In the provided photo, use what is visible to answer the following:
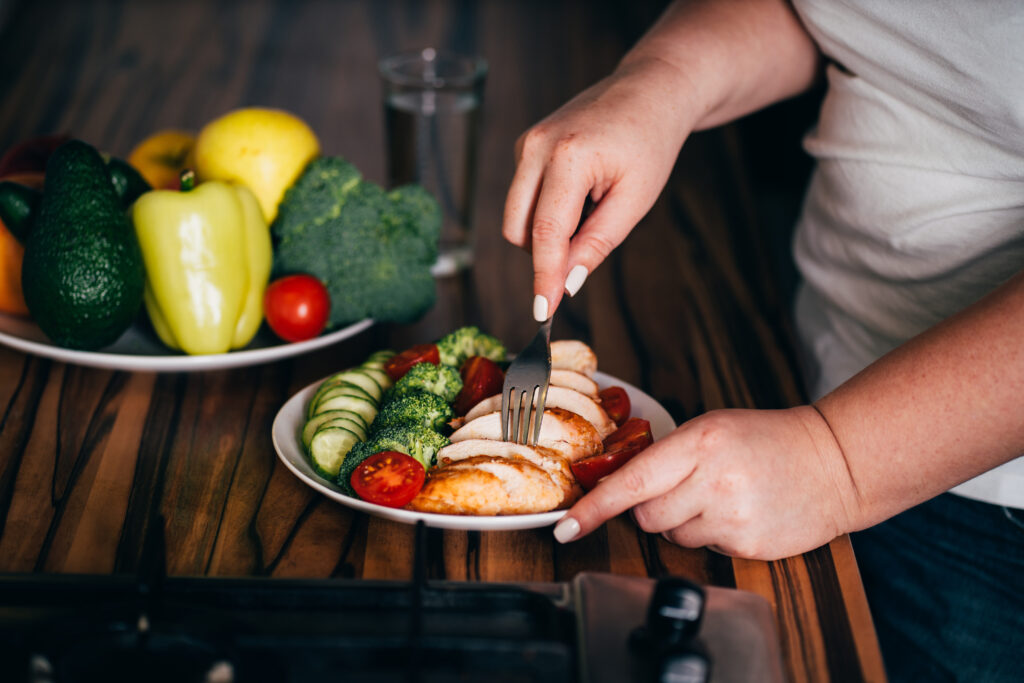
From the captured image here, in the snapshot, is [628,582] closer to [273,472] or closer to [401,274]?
[273,472]

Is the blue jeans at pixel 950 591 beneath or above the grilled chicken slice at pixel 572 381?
beneath

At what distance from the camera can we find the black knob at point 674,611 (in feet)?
2.62

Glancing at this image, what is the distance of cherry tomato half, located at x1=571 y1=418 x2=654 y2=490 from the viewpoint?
106 cm

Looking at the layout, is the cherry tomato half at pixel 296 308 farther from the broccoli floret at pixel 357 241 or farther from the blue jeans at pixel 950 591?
the blue jeans at pixel 950 591

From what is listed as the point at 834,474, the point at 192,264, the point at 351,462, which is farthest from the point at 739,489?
the point at 192,264

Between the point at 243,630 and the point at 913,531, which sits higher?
the point at 243,630

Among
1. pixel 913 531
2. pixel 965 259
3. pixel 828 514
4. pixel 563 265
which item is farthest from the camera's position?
pixel 913 531

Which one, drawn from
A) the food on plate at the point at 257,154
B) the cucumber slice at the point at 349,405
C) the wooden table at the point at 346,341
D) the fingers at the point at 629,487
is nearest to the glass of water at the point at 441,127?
the wooden table at the point at 346,341

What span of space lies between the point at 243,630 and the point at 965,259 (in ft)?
3.49

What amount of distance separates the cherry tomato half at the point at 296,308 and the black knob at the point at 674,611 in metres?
0.76

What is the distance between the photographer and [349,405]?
1158mm

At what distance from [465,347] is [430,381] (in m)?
0.12

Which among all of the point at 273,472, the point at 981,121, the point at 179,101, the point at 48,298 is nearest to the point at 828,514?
the point at 981,121

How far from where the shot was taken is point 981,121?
1187 millimetres
